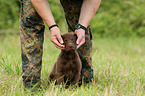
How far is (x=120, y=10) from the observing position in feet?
36.1

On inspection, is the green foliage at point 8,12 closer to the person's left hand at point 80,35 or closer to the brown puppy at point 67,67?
the brown puppy at point 67,67

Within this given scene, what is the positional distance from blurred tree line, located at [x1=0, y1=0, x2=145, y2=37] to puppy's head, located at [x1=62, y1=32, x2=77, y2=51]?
20.2 feet

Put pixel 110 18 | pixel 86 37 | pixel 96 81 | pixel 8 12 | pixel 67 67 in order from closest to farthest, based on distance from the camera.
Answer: pixel 67 67
pixel 86 37
pixel 96 81
pixel 8 12
pixel 110 18

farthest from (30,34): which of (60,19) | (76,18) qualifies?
(60,19)

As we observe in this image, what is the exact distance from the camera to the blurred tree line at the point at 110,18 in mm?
9719

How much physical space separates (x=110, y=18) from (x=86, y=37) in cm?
729

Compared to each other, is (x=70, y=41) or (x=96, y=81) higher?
(x=70, y=41)

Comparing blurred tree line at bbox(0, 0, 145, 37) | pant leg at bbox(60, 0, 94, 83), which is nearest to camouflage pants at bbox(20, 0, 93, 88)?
pant leg at bbox(60, 0, 94, 83)

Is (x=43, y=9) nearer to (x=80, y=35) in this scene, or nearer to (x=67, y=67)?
(x=80, y=35)

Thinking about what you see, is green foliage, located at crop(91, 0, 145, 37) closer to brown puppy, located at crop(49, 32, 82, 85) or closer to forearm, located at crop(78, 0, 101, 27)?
brown puppy, located at crop(49, 32, 82, 85)

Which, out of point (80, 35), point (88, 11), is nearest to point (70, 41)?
point (80, 35)

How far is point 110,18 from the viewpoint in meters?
10.4

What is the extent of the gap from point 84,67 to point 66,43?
841 mm

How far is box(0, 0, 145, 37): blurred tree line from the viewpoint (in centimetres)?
972
